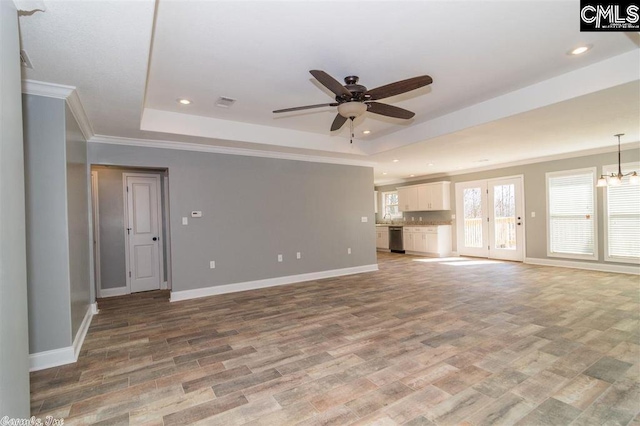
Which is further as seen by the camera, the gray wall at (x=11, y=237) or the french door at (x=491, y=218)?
the french door at (x=491, y=218)

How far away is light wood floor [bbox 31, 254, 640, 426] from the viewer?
6.59ft

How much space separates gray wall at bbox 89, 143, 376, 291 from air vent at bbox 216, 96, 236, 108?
1.33 metres

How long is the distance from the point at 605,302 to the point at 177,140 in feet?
21.3

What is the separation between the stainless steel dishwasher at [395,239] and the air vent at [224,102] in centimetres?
735

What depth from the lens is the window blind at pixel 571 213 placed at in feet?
21.0

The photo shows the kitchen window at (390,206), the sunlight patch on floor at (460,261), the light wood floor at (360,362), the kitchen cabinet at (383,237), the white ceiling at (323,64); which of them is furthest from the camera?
the kitchen window at (390,206)

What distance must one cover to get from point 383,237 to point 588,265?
543cm

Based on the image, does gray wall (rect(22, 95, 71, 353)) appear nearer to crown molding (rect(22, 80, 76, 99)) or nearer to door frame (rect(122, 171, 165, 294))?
crown molding (rect(22, 80, 76, 99))

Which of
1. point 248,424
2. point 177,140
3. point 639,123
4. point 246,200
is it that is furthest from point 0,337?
point 639,123

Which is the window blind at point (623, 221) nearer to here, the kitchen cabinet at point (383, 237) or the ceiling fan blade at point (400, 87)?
the kitchen cabinet at point (383, 237)

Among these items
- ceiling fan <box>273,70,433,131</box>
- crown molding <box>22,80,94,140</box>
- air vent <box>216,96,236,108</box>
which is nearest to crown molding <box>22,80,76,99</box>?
crown molding <box>22,80,94,140</box>

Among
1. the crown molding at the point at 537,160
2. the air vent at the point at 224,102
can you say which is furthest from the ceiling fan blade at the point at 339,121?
the crown molding at the point at 537,160

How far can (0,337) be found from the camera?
136cm

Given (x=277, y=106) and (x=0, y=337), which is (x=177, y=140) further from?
(x=0, y=337)
